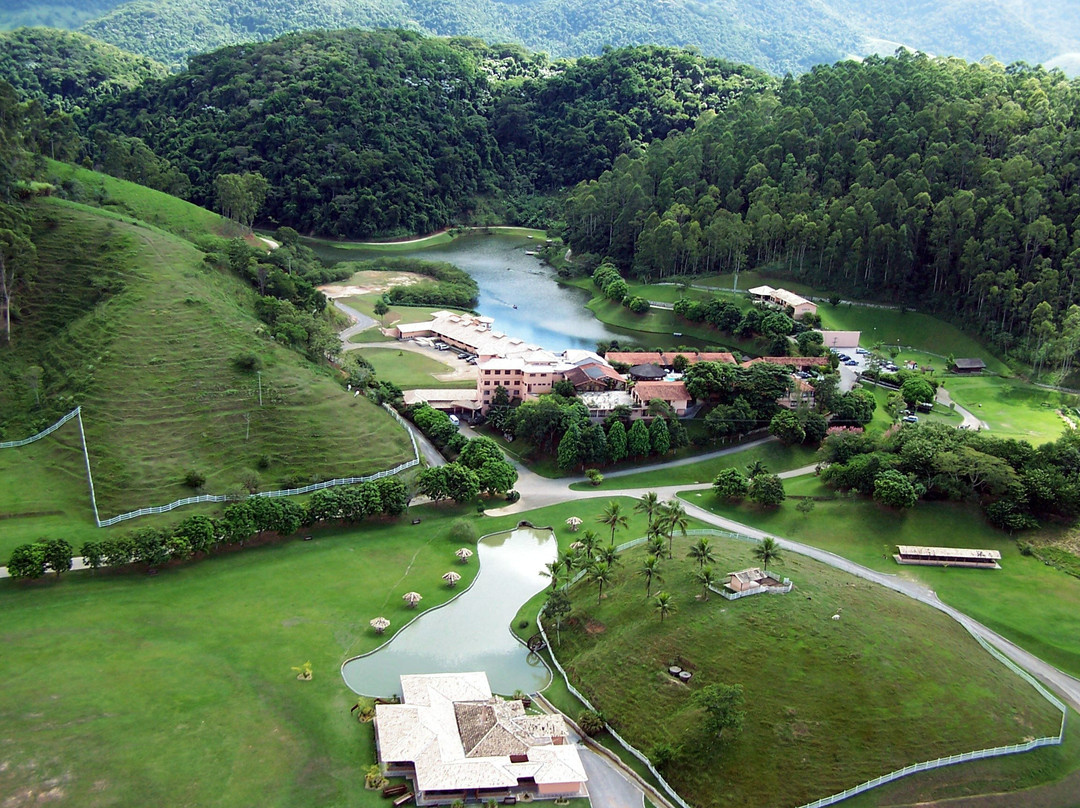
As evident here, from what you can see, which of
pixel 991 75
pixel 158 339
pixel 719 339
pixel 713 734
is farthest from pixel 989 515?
pixel 991 75

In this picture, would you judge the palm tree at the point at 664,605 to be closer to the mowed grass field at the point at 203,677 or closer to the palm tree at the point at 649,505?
the palm tree at the point at 649,505

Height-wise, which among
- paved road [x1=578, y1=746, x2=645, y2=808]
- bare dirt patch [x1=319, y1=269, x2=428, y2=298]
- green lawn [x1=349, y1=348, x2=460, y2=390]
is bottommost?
paved road [x1=578, y1=746, x2=645, y2=808]

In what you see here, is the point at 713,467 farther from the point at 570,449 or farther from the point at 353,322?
the point at 353,322

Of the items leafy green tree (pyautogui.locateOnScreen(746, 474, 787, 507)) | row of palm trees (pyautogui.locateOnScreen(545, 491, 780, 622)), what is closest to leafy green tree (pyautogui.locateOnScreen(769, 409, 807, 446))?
leafy green tree (pyautogui.locateOnScreen(746, 474, 787, 507))

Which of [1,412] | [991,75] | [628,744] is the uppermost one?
[991,75]

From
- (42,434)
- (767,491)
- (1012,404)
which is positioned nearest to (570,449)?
(767,491)

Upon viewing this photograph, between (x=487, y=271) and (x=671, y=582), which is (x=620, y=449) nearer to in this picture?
(x=671, y=582)

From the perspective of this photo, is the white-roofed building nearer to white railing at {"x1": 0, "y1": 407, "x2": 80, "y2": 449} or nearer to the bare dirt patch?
white railing at {"x1": 0, "y1": 407, "x2": 80, "y2": 449}
